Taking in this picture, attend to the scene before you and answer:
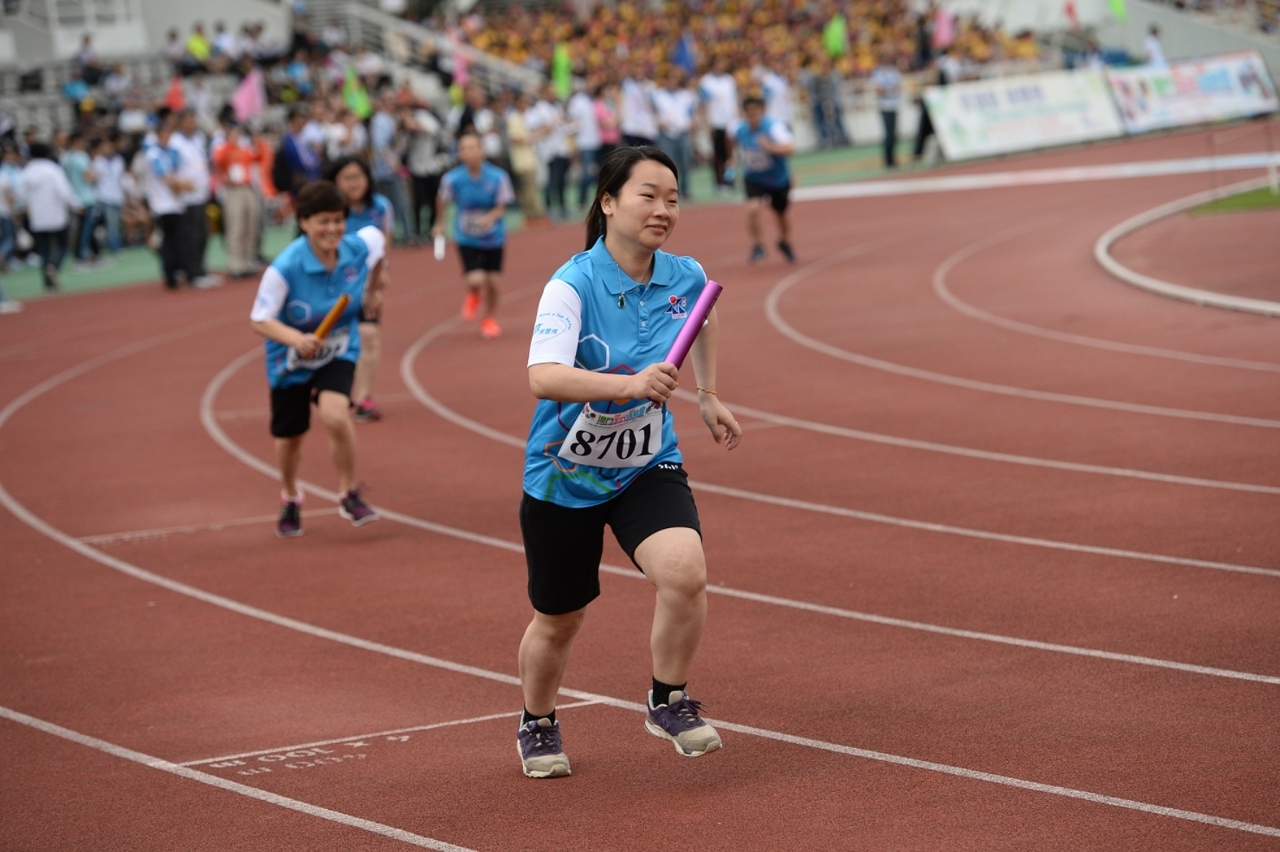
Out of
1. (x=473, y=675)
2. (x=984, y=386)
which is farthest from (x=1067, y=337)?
(x=473, y=675)

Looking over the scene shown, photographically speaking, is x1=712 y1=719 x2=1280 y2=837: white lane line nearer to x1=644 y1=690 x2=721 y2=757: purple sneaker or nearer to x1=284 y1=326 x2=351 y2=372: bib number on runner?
x1=644 y1=690 x2=721 y2=757: purple sneaker

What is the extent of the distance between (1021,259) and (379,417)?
345 inches

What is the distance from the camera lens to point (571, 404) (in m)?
4.47

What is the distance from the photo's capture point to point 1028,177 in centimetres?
2622

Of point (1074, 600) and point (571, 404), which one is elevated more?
point (571, 404)

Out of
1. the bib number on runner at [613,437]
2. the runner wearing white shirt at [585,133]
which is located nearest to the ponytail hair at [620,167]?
the bib number on runner at [613,437]

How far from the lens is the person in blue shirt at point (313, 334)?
310 inches

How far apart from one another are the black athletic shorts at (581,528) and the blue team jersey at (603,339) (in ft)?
0.11

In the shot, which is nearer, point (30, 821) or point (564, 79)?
point (30, 821)

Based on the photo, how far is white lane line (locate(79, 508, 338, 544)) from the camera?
340 inches

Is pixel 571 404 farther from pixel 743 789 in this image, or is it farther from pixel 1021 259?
pixel 1021 259

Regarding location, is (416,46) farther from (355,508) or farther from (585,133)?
(355,508)

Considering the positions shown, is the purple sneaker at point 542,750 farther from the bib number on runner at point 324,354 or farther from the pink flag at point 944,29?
the pink flag at point 944,29

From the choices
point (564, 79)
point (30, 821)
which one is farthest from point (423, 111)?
point (30, 821)
